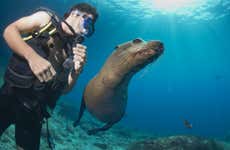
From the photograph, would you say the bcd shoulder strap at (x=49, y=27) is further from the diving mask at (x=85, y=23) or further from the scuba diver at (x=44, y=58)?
the diving mask at (x=85, y=23)

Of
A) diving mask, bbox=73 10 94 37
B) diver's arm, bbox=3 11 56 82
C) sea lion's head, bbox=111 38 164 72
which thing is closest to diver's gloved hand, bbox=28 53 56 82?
diver's arm, bbox=3 11 56 82

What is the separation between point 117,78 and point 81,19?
2224 millimetres

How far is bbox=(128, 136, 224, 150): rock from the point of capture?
360 inches

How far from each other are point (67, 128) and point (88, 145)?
1466 mm

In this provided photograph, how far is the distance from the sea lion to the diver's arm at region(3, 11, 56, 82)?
6.78ft

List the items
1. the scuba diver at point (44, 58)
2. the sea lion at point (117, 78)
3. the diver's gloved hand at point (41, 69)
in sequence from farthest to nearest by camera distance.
→ the sea lion at point (117, 78)
the scuba diver at point (44, 58)
the diver's gloved hand at point (41, 69)

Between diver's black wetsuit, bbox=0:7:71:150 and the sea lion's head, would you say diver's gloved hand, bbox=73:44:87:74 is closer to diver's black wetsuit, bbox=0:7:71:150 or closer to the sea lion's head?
diver's black wetsuit, bbox=0:7:71:150

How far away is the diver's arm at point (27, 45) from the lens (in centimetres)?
252

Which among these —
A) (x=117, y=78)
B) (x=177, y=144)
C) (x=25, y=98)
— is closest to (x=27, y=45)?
(x=25, y=98)

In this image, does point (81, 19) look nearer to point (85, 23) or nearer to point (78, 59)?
point (85, 23)

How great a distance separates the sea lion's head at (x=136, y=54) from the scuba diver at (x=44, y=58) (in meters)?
1.36

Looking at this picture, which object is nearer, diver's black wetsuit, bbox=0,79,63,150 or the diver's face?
diver's black wetsuit, bbox=0,79,63,150

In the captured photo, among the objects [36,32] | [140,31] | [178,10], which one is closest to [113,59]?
[36,32]

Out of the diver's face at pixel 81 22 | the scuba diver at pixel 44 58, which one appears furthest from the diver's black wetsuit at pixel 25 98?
the diver's face at pixel 81 22
